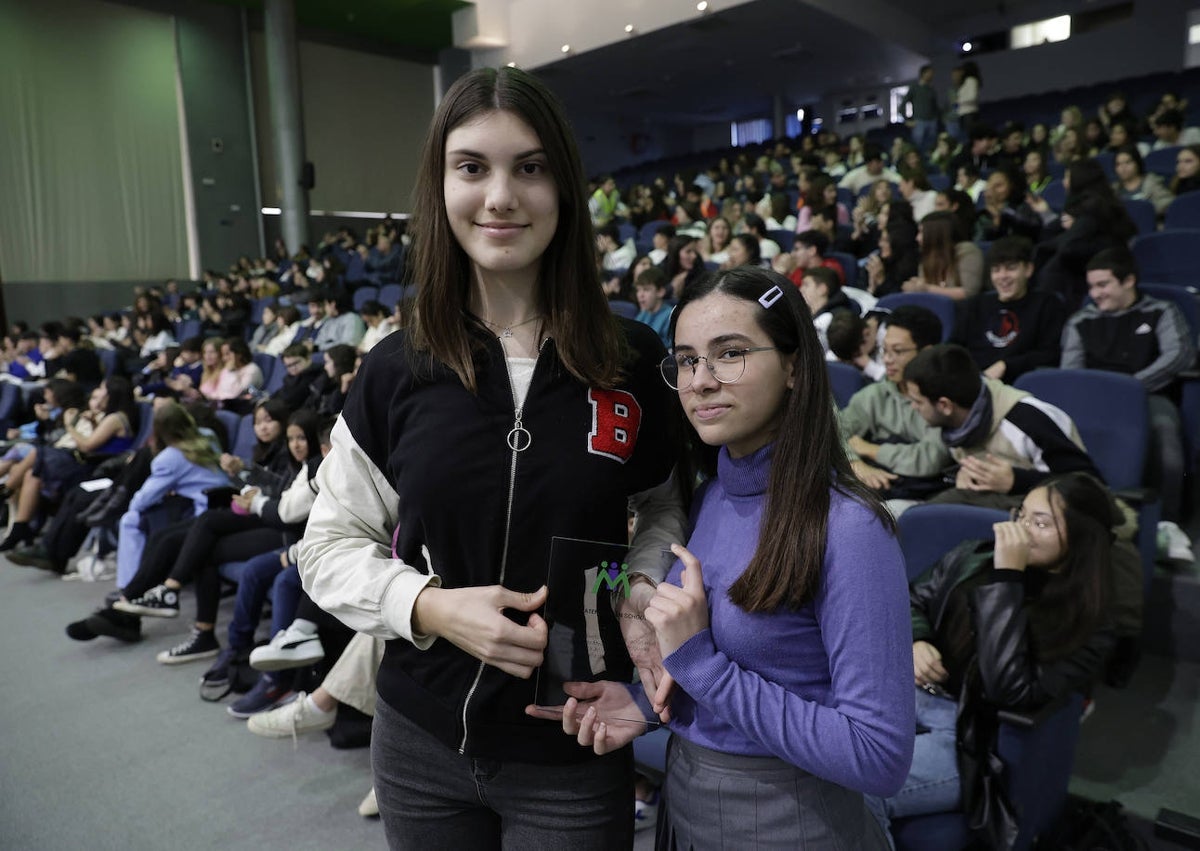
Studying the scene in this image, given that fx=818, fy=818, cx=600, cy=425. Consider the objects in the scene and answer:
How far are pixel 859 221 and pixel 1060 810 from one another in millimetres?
5363

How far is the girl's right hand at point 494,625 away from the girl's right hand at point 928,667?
1206 millimetres

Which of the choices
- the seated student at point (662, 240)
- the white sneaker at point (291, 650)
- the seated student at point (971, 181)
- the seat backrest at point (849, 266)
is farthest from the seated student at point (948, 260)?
the white sneaker at point (291, 650)

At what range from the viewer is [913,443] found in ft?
9.95

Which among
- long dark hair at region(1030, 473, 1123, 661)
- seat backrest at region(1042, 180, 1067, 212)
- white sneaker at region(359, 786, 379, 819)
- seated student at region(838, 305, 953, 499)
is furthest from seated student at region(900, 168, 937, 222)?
A: white sneaker at region(359, 786, 379, 819)

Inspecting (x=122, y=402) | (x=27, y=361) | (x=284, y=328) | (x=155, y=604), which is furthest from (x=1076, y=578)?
(x=27, y=361)

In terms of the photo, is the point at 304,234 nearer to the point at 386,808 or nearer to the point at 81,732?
the point at 81,732

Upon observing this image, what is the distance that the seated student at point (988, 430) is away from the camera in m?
2.42

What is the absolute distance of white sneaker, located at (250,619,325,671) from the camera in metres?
2.56

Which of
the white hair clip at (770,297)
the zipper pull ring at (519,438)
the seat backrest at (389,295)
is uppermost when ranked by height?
the seat backrest at (389,295)

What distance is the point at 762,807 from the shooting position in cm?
90

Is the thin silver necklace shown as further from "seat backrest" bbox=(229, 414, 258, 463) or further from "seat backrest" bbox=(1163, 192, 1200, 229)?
"seat backrest" bbox=(1163, 192, 1200, 229)

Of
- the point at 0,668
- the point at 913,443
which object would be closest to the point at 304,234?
the point at 0,668

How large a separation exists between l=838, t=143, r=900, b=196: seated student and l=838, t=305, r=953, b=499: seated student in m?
4.79

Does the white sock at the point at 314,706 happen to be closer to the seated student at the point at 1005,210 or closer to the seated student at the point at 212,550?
the seated student at the point at 212,550
